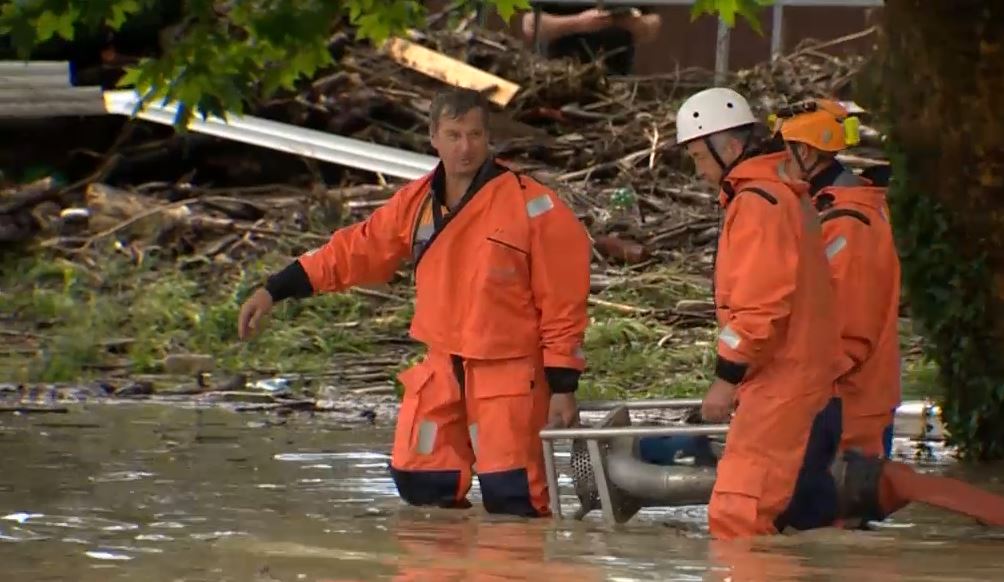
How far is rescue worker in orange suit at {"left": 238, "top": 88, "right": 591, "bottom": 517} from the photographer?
24.6ft

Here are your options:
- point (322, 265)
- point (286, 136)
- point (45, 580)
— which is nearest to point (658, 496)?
point (322, 265)

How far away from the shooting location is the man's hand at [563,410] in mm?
7434

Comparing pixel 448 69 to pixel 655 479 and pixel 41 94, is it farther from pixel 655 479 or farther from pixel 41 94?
pixel 655 479

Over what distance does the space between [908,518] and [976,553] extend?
3.63 ft

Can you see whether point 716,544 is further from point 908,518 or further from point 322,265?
point 322,265

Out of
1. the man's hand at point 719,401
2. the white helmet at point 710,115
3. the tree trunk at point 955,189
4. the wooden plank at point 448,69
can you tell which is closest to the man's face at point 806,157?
the white helmet at point 710,115

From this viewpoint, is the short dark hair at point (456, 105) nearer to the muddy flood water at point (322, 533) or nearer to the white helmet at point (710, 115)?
the white helmet at point (710, 115)

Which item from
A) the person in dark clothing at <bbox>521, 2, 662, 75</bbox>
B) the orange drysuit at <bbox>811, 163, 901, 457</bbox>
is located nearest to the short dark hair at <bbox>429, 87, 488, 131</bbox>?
the orange drysuit at <bbox>811, 163, 901, 457</bbox>

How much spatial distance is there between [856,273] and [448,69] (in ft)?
33.8

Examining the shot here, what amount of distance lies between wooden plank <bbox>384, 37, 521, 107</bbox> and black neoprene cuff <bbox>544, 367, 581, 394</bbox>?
9846 mm

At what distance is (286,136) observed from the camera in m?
17.0

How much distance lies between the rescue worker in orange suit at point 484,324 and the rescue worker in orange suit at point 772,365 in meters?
0.81

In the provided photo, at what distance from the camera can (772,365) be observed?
675 centimetres

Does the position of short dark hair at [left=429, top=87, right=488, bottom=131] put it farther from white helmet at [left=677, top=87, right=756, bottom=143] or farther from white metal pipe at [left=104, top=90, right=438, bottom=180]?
white metal pipe at [left=104, top=90, right=438, bottom=180]
